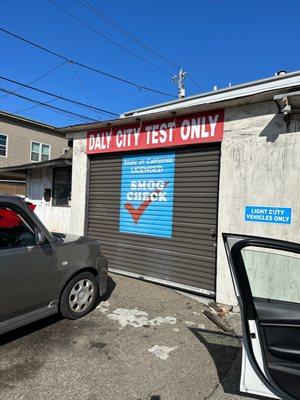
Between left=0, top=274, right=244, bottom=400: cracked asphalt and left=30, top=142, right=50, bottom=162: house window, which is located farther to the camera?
left=30, top=142, right=50, bottom=162: house window

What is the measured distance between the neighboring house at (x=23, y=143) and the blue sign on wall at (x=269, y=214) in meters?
19.0

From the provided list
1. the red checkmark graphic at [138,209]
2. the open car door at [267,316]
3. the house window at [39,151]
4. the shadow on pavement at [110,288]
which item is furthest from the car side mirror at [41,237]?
the house window at [39,151]

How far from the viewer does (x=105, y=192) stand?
8.90 meters

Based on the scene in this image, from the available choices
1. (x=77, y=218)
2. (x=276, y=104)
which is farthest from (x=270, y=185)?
(x=77, y=218)

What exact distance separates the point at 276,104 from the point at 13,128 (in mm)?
21948

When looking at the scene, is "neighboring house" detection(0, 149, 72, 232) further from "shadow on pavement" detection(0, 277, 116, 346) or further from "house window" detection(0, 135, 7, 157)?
"house window" detection(0, 135, 7, 157)

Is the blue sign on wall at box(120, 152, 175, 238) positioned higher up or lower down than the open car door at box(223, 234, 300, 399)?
higher up

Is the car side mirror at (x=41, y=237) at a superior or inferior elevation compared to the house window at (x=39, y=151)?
inferior

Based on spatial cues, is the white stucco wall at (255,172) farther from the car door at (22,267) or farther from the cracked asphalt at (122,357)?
the car door at (22,267)

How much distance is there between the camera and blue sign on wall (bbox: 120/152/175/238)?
7727 millimetres

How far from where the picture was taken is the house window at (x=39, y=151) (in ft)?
86.5

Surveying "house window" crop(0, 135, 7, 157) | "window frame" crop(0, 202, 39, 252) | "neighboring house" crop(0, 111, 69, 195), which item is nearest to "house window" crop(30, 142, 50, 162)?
"neighboring house" crop(0, 111, 69, 195)

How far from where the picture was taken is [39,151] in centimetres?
2677

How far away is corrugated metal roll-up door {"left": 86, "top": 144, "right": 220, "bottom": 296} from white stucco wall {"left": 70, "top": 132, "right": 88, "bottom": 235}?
2.56 feet
